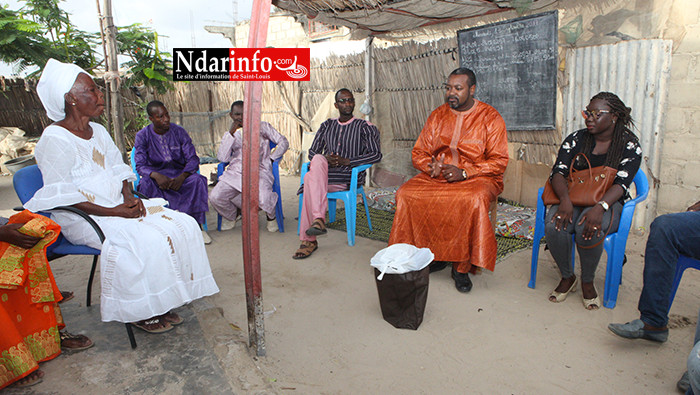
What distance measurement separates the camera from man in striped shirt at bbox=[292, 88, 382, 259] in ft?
14.4

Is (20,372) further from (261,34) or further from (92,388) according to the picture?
(261,34)

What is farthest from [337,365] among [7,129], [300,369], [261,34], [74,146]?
[7,129]

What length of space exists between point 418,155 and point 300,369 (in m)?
2.26

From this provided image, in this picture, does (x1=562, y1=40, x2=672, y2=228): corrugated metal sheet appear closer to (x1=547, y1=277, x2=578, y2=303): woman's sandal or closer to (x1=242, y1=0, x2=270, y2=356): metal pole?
(x1=547, y1=277, x2=578, y2=303): woman's sandal

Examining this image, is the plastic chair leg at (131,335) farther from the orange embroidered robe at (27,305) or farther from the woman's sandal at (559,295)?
the woman's sandal at (559,295)

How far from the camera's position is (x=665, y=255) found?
95.2 inches

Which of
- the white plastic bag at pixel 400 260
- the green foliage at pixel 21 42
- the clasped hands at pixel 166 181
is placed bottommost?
the white plastic bag at pixel 400 260

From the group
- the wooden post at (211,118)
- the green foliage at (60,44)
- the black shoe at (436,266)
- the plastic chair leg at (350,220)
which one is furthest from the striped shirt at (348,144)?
the wooden post at (211,118)

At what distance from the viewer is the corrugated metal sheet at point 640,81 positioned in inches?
158

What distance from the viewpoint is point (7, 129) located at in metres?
9.99

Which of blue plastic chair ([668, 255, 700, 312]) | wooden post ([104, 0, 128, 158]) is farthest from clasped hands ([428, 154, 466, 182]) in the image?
wooden post ([104, 0, 128, 158])

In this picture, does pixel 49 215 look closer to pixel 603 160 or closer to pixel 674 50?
pixel 603 160

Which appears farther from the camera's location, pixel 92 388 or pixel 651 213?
pixel 651 213

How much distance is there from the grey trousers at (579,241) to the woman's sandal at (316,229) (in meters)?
2.02
